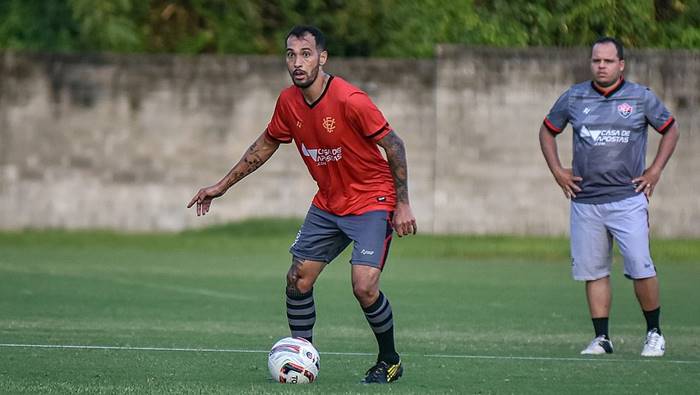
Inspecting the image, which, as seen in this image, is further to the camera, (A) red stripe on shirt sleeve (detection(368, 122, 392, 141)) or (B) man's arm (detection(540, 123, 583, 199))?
(B) man's arm (detection(540, 123, 583, 199))

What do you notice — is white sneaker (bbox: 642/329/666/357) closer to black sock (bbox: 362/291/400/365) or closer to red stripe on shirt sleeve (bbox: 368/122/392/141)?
black sock (bbox: 362/291/400/365)

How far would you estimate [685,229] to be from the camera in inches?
887

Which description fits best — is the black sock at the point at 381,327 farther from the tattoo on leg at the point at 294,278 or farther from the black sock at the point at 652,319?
the black sock at the point at 652,319

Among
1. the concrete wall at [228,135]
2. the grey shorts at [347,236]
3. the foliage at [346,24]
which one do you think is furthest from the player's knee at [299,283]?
the foliage at [346,24]

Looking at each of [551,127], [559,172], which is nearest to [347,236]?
[559,172]

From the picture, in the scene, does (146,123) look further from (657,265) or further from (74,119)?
(657,265)

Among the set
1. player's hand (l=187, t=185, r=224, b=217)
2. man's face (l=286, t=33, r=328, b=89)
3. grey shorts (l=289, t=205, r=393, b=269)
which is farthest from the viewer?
player's hand (l=187, t=185, r=224, b=217)

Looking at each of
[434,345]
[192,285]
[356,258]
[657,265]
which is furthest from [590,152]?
[657,265]

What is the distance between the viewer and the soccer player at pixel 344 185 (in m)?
8.98

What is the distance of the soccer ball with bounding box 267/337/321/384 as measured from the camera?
8.78 metres

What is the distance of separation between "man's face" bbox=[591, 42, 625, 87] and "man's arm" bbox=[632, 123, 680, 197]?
600 mm

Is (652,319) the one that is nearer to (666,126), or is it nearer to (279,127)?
(666,126)

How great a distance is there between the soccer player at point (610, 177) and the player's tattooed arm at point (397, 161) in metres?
2.35

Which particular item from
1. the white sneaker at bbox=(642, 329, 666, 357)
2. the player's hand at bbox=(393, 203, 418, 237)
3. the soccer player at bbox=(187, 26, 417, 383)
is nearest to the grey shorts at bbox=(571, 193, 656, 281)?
the white sneaker at bbox=(642, 329, 666, 357)
